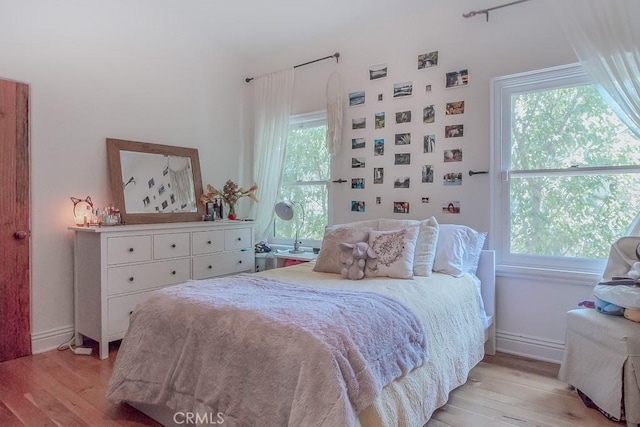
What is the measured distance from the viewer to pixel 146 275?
2992 millimetres

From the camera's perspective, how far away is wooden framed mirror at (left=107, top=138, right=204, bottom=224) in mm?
3247

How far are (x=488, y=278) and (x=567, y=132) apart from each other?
44.6 inches

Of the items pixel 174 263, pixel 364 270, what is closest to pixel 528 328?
pixel 364 270

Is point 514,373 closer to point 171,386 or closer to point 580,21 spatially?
point 171,386

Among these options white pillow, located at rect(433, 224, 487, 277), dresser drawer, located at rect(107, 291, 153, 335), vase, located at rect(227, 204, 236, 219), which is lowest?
dresser drawer, located at rect(107, 291, 153, 335)

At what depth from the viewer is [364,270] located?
8.22ft

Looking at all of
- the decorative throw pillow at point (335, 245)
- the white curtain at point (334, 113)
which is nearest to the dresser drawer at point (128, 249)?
the decorative throw pillow at point (335, 245)

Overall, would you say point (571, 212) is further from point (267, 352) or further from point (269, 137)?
point (269, 137)

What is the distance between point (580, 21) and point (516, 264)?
164 cm

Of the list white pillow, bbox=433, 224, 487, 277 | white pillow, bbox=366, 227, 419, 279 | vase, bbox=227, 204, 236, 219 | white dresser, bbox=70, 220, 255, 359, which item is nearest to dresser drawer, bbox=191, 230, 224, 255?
white dresser, bbox=70, 220, 255, 359

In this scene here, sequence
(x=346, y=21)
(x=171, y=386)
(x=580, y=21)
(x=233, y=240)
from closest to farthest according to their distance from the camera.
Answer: (x=171, y=386), (x=580, y=21), (x=346, y=21), (x=233, y=240)

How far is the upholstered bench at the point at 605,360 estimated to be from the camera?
6.05ft

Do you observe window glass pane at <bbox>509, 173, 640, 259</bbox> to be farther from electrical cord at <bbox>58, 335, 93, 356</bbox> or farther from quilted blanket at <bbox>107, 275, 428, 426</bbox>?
electrical cord at <bbox>58, 335, 93, 356</bbox>

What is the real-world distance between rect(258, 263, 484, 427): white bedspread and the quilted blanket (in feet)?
0.29
